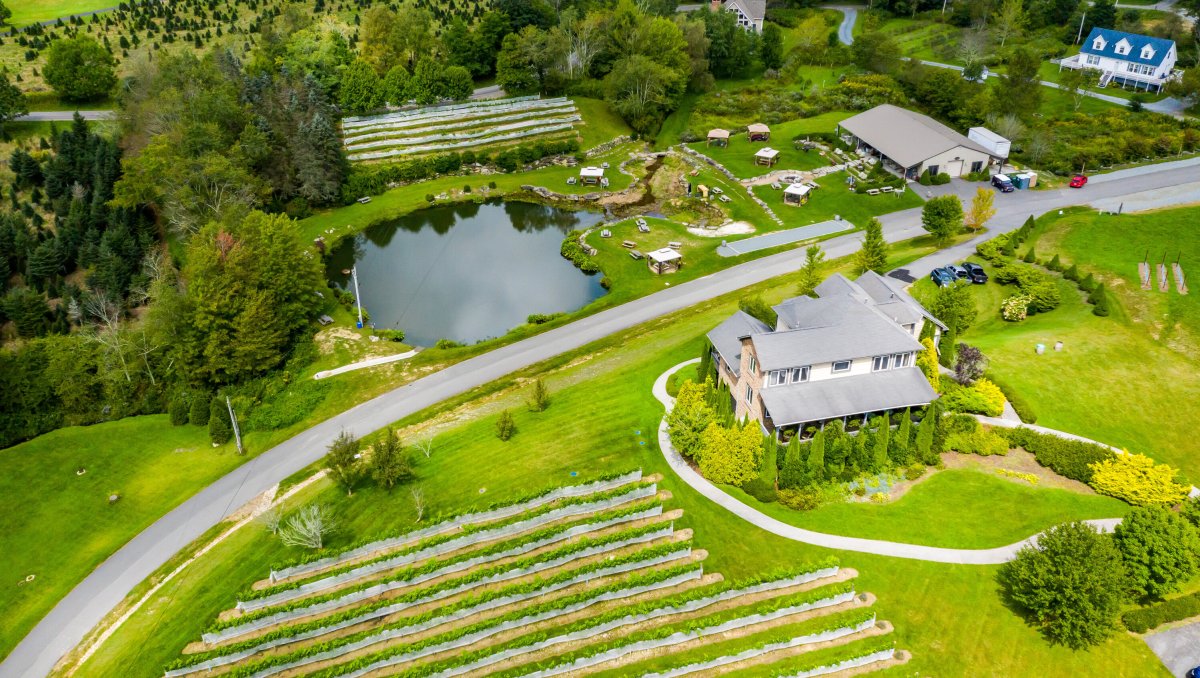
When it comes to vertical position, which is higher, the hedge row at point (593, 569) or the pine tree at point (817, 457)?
the pine tree at point (817, 457)

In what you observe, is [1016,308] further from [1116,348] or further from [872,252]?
[872,252]

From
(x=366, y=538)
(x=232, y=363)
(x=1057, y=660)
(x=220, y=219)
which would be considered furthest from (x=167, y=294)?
(x=1057, y=660)

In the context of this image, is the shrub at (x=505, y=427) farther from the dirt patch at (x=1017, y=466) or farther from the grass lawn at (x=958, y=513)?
the dirt patch at (x=1017, y=466)

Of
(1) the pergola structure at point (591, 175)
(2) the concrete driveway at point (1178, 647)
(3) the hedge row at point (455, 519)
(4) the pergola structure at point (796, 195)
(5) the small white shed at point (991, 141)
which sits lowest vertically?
(2) the concrete driveway at point (1178, 647)

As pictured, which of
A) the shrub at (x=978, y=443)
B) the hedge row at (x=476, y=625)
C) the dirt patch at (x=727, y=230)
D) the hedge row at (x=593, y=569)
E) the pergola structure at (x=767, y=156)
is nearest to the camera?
the hedge row at (x=593, y=569)

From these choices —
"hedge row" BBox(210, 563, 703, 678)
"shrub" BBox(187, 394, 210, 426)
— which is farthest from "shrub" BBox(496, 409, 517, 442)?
"shrub" BBox(187, 394, 210, 426)

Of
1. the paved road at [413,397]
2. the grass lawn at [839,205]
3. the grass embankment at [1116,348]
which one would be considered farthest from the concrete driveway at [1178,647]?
the grass lawn at [839,205]

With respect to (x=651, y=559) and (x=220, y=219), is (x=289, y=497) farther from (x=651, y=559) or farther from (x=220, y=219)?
(x=220, y=219)
